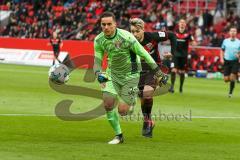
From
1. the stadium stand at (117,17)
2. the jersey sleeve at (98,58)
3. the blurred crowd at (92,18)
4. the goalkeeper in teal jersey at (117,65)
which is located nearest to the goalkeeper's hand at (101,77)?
the goalkeeper in teal jersey at (117,65)

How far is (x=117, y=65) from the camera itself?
12766mm

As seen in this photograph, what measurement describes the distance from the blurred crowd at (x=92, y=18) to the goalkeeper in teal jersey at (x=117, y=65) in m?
26.1

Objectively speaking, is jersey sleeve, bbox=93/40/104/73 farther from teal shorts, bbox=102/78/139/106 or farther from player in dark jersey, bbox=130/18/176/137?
player in dark jersey, bbox=130/18/176/137

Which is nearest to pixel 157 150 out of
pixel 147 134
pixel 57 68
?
pixel 147 134

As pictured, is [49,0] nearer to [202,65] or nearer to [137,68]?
[202,65]

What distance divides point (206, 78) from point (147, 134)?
76.5 ft

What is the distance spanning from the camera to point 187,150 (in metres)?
11.8

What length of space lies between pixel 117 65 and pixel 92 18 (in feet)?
115

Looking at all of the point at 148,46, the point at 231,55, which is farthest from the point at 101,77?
the point at 231,55

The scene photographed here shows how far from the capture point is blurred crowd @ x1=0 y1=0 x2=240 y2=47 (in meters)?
41.6

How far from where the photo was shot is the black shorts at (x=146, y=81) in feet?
46.4

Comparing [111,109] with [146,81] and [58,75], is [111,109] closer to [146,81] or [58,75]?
[146,81]

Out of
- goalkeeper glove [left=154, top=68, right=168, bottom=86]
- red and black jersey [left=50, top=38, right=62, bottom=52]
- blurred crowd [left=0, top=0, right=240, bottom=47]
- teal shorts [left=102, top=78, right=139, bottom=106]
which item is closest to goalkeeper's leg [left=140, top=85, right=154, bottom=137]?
goalkeeper glove [left=154, top=68, right=168, bottom=86]

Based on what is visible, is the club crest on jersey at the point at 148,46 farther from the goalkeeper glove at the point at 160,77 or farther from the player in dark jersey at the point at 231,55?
the player in dark jersey at the point at 231,55
